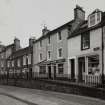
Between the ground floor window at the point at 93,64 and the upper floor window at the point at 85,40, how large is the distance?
166cm

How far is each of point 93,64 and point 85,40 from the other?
3319 mm

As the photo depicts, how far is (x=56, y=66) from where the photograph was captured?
25516 millimetres

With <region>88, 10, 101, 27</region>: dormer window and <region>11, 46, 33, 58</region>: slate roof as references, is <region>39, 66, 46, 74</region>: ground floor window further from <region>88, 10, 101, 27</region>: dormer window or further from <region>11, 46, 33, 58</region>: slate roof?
<region>88, 10, 101, 27</region>: dormer window

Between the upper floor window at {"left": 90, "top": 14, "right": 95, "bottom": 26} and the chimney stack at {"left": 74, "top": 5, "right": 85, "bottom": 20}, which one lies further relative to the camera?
the chimney stack at {"left": 74, "top": 5, "right": 85, "bottom": 20}

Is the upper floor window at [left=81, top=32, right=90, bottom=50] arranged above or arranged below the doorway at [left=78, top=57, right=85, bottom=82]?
above

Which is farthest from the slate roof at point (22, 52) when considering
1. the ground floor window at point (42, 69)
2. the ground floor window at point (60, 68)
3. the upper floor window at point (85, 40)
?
the upper floor window at point (85, 40)

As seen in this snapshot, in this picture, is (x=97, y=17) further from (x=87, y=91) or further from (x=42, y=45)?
(x=42, y=45)

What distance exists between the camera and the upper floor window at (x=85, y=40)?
19.4 meters

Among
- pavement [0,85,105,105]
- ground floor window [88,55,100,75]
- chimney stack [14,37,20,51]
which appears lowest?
pavement [0,85,105,105]

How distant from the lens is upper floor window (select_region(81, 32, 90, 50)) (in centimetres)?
1936

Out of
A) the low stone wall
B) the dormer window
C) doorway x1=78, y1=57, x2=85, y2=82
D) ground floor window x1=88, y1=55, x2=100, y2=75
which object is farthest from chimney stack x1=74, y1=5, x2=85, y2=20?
the low stone wall

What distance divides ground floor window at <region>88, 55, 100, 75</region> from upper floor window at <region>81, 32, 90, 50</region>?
1659 millimetres

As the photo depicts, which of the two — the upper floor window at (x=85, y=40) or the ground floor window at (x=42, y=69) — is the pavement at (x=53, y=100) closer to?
the upper floor window at (x=85, y=40)

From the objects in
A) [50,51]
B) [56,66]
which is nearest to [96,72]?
[56,66]
